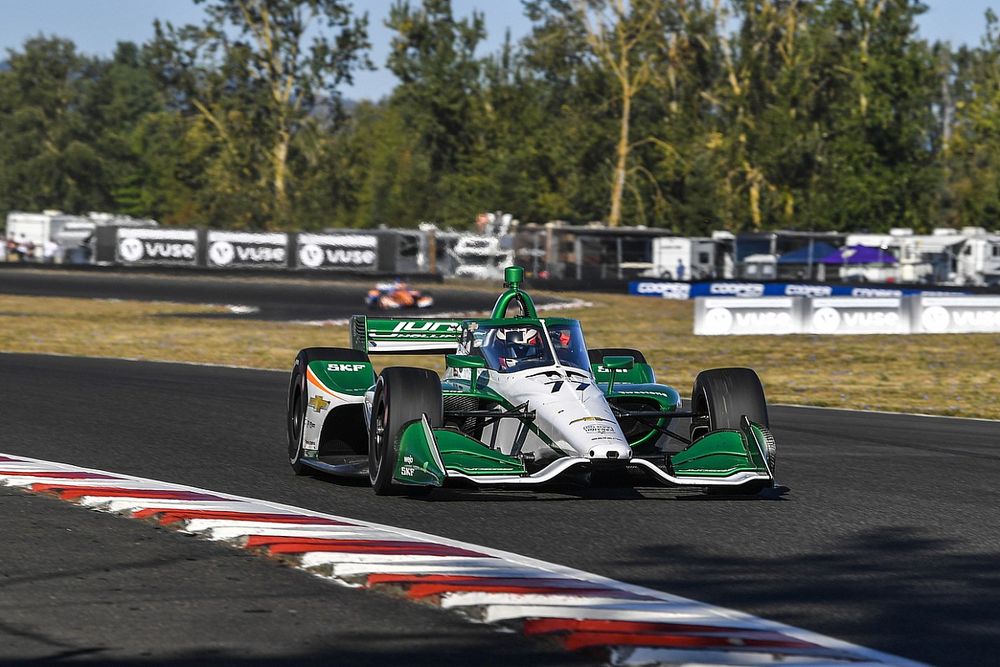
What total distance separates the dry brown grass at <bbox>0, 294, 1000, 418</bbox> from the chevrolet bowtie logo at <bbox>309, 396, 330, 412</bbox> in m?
8.22

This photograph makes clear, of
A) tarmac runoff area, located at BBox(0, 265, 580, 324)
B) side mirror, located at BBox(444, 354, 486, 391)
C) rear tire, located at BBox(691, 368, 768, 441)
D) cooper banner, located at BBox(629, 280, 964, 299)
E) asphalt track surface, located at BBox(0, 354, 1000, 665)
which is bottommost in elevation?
tarmac runoff area, located at BBox(0, 265, 580, 324)

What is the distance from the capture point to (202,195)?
240 ft

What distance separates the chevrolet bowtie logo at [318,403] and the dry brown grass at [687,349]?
822 cm

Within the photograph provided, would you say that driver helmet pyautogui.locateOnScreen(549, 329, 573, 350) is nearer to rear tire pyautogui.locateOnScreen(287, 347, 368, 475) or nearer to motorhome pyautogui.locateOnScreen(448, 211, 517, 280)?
rear tire pyautogui.locateOnScreen(287, 347, 368, 475)

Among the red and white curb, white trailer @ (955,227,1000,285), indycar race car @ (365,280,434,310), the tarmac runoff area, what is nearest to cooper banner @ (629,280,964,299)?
the tarmac runoff area

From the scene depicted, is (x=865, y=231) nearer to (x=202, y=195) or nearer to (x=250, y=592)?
(x=202, y=195)

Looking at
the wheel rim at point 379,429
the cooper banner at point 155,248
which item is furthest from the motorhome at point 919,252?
the wheel rim at point 379,429

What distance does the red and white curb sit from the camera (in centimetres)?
493

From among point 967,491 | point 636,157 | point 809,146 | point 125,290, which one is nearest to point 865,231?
point 809,146

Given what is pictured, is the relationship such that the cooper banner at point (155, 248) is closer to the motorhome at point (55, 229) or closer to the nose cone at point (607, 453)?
the motorhome at point (55, 229)

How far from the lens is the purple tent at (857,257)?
48.0m

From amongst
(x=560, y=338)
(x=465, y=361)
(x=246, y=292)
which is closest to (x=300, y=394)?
(x=465, y=361)

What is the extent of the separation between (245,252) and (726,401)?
1642 inches

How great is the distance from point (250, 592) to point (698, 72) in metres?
66.5
